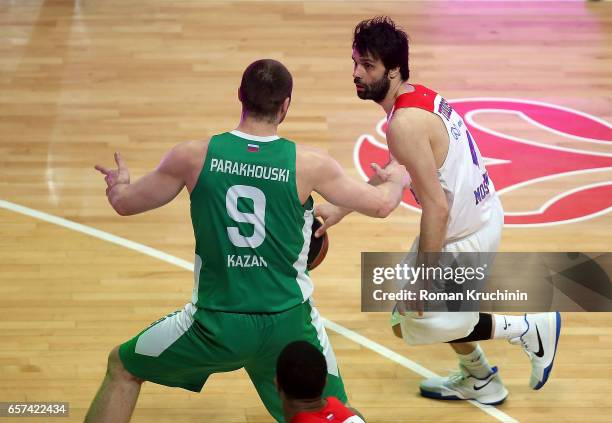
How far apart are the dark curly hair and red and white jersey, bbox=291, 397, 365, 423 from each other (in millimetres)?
2114

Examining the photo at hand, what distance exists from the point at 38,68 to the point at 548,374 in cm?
659

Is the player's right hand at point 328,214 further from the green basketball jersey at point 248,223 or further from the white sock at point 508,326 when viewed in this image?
the white sock at point 508,326

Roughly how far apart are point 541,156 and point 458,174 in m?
3.83

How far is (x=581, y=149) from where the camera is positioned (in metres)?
9.70

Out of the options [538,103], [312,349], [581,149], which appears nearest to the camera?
[312,349]

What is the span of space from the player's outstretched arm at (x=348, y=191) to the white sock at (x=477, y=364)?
1439 millimetres

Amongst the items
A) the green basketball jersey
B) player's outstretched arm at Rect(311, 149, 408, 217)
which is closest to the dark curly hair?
player's outstretched arm at Rect(311, 149, 408, 217)

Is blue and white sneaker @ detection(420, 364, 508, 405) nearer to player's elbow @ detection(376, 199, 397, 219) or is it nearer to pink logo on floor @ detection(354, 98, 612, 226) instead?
player's elbow @ detection(376, 199, 397, 219)

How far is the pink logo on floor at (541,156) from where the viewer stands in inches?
347

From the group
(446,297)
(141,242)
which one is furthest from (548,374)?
(141,242)

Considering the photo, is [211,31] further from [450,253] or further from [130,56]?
[450,253]

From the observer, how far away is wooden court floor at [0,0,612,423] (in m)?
6.69

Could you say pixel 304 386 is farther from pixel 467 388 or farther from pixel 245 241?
pixel 467 388

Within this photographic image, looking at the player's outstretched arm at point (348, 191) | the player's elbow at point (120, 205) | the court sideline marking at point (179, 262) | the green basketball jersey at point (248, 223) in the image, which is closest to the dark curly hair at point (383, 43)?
the player's outstretched arm at point (348, 191)
